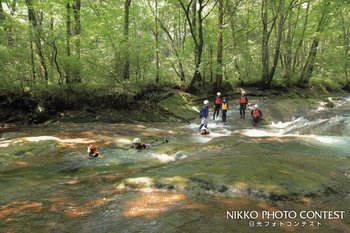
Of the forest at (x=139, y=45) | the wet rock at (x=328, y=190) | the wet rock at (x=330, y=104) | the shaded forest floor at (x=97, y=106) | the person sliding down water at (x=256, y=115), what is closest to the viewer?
the wet rock at (x=328, y=190)

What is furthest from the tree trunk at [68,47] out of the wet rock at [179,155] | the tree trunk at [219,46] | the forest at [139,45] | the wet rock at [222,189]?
the wet rock at [222,189]

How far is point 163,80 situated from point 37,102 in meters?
8.64

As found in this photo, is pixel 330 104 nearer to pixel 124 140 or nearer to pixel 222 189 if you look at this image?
pixel 124 140

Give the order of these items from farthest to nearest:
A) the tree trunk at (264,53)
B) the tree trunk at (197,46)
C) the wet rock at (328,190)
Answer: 1. the tree trunk at (264,53)
2. the tree trunk at (197,46)
3. the wet rock at (328,190)

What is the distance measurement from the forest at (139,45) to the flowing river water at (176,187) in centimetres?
775

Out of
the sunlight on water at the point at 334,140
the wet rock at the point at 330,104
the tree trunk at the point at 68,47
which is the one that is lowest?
the sunlight on water at the point at 334,140

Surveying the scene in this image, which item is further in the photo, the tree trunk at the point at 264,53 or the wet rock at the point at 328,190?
the tree trunk at the point at 264,53

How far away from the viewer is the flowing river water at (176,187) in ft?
17.1

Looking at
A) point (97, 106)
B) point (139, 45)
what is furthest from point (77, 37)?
point (97, 106)

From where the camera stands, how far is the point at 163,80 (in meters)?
23.4

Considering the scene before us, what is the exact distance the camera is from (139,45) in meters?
20.8

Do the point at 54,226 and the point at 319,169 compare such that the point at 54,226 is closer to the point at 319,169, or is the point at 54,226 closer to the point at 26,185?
the point at 26,185

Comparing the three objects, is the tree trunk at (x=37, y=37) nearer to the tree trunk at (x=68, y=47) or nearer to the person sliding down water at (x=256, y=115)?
→ the tree trunk at (x=68, y=47)

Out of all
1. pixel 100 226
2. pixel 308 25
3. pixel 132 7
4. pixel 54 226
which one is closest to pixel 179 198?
pixel 100 226
